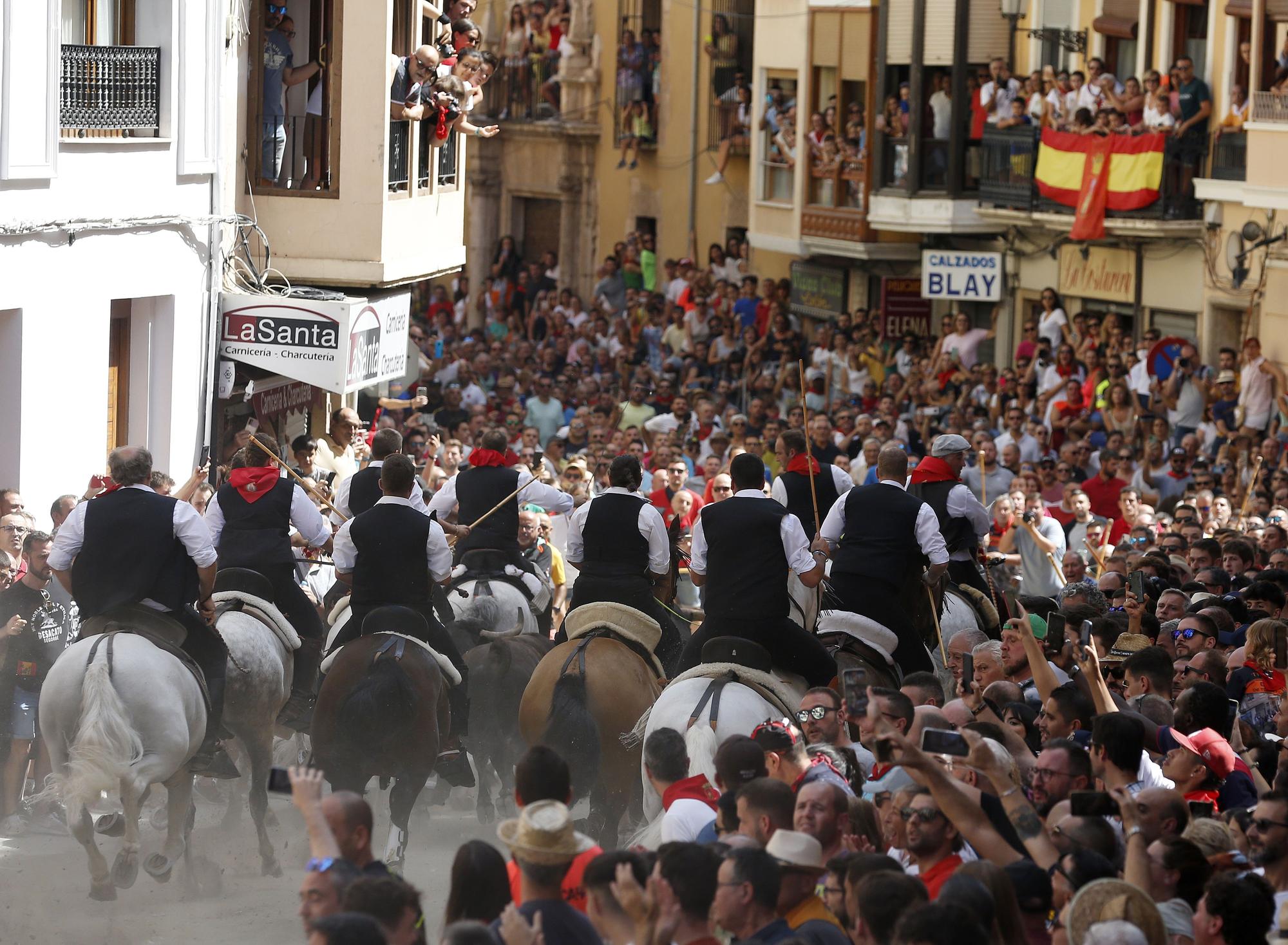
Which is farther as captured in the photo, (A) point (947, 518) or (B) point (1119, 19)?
(B) point (1119, 19)

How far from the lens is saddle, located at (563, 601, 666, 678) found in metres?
10.8

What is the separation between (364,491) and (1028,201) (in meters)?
16.8

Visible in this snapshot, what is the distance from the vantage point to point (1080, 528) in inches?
672

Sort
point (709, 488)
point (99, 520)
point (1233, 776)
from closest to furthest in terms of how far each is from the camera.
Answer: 1. point (1233, 776)
2. point (99, 520)
3. point (709, 488)

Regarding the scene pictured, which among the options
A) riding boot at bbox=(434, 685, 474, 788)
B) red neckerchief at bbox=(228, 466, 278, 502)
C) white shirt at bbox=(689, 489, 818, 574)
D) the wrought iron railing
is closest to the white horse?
riding boot at bbox=(434, 685, 474, 788)

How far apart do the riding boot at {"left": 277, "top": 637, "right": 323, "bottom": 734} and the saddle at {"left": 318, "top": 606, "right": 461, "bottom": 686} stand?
1.14 meters

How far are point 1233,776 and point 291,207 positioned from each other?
12.7 m

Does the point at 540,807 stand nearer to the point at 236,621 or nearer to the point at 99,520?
the point at 99,520

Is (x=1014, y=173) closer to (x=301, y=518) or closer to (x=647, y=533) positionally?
(x=647, y=533)

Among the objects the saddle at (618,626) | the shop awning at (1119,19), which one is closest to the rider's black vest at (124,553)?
the saddle at (618,626)

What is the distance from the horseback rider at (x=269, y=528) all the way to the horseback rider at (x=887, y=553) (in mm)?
2858

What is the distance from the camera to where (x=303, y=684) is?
463 inches

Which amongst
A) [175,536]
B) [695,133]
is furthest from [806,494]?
[695,133]

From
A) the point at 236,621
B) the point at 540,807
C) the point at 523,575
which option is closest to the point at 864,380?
the point at 523,575
